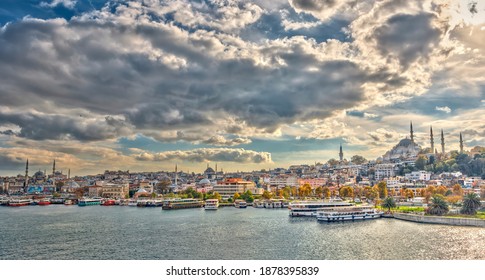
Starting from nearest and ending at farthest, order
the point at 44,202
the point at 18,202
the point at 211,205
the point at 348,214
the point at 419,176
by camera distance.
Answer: the point at 348,214, the point at 211,205, the point at 18,202, the point at 44,202, the point at 419,176

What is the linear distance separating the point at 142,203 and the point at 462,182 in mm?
22630

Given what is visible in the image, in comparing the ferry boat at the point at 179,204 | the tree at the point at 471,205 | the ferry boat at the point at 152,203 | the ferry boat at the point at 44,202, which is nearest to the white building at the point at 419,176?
the ferry boat at the point at 179,204

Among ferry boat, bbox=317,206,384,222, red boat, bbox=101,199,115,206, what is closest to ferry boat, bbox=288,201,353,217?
ferry boat, bbox=317,206,384,222

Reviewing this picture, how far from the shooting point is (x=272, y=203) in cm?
2683

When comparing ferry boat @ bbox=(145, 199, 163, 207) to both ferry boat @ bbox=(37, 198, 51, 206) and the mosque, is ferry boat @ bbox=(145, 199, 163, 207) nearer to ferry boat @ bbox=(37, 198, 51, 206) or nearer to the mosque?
ferry boat @ bbox=(37, 198, 51, 206)

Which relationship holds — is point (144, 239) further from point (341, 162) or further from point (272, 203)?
point (341, 162)

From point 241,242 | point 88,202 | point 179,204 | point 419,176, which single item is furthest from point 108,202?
point 419,176

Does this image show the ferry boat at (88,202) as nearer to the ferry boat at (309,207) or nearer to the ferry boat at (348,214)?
the ferry boat at (309,207)

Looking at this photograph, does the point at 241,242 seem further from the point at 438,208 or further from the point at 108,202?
the point at 108,202

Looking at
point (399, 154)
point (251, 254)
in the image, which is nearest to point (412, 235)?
point (251, 254)

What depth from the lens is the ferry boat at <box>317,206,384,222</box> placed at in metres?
16.9

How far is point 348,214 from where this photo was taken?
17.3m

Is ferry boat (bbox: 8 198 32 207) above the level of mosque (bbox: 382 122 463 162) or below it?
below

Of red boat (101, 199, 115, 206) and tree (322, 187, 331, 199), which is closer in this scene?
tree (322, 187, 331, 199)
